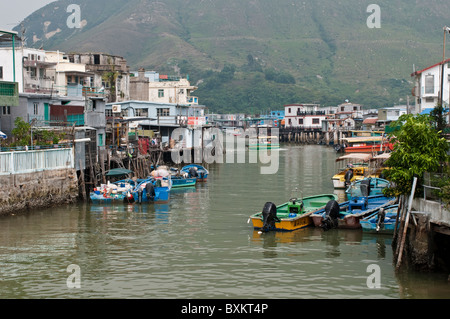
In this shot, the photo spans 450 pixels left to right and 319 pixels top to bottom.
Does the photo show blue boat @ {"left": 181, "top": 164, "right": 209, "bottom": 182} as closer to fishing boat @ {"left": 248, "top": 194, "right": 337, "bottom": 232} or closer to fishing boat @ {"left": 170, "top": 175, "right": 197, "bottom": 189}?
fishing boat @ {"left": 170, "top": 175, "right": 197, "bottom": 189}

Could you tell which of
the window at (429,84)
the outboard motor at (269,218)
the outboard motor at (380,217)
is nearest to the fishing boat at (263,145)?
the window at (429,84)

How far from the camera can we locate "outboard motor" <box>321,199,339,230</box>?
29.0 metres

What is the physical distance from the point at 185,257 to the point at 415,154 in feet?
33.2

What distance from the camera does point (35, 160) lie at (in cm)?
3434

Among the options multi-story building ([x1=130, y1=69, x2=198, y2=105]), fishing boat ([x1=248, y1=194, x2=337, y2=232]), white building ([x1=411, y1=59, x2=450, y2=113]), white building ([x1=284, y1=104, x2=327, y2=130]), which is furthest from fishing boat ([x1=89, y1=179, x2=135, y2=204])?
white building ([x1=284, y1=104, x2=327, y2=130])

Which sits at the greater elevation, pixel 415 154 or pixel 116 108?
pixel 116 108

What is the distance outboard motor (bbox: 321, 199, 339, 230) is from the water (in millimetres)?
427

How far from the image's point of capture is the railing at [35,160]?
32.0 m

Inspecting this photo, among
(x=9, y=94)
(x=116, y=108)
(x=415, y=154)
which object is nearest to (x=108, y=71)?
(x=116, y=108)

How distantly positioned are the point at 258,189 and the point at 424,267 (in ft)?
85.6

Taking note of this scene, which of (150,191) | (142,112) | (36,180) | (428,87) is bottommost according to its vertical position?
(150,191)

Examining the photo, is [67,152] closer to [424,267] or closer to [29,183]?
[29,183]

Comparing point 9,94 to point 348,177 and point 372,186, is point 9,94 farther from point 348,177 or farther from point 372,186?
point 348,177

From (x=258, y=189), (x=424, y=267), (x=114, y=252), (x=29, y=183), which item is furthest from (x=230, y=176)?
(x=424, y=267)
